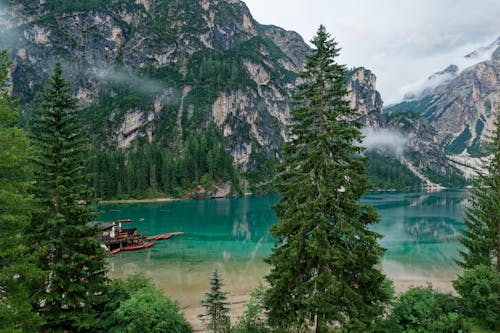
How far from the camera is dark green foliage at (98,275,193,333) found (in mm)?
12250

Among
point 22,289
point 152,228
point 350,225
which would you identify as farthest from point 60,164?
point 152,228

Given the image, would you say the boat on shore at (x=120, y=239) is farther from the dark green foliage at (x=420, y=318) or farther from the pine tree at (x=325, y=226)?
the dark green foliage at (x=420, y=318)

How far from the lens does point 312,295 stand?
11.3 metres

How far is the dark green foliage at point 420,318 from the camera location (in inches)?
448

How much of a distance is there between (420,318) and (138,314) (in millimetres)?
10868

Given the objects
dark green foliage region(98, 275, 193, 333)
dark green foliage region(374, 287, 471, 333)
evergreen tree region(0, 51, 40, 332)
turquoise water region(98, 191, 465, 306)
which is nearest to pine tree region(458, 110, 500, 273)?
dark green foliage region(374, 287, 471, 333)

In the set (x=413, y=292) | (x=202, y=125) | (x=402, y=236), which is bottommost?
(x=402, y=236)

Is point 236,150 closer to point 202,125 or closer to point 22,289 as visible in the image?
Answer: point 202,125

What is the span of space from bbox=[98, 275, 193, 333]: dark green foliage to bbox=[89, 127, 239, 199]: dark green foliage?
109 m

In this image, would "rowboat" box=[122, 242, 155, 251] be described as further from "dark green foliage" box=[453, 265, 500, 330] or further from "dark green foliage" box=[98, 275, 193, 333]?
"dark green foliage" box=[453, 265, 500, 330]

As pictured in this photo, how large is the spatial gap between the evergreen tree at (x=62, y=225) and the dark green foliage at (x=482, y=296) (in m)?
17.3

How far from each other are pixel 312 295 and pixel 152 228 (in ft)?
194

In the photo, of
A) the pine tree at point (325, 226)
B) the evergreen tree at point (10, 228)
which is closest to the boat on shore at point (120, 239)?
the evergreen tree at point (10, 228)

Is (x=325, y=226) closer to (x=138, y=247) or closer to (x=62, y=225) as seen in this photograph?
(x=62, y=225)
